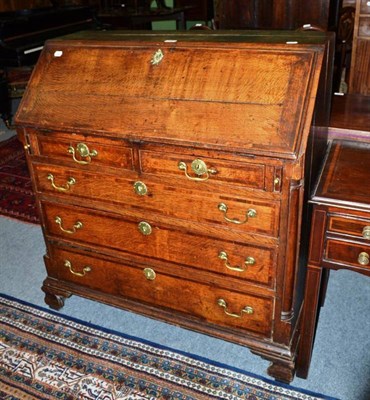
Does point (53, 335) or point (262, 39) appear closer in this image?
point (262, 39)

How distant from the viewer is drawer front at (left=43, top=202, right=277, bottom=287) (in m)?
1.73

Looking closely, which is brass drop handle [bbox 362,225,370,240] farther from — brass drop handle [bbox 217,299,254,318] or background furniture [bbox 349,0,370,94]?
background furniture [bbox 349,0,370,94]

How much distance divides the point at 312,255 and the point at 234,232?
29 centimetres

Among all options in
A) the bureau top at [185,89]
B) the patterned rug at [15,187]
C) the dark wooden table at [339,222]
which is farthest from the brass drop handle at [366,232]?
the patterned rug at [15,187]

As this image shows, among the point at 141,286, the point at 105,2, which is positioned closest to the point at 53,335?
the point at 141,286

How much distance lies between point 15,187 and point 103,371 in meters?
2.08

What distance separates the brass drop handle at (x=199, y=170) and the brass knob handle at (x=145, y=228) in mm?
327

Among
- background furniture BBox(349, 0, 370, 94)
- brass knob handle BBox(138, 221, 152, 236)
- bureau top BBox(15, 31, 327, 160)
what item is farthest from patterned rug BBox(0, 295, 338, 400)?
background furniture BBox(349, 0, 370, 94)

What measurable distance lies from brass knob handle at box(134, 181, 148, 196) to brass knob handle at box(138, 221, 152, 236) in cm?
14

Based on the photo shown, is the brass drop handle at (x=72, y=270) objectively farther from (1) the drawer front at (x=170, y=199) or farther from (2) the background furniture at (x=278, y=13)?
(2) the background furniture at (x=278, y=13)

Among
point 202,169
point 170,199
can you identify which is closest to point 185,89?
point 202,169

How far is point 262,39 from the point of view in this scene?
168cm

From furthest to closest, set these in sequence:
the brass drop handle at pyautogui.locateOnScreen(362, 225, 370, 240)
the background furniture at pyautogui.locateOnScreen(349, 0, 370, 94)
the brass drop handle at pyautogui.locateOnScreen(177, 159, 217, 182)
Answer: the background furniture at pyautogui.locateOnScreen(349, 0, 370, 94)
the brass drop handle at pyautogui.locateOnScreen(177, 159, 217, 182)
the brass drop handle at pyautogui.locateOnScreen(362, 225, 370, 240)

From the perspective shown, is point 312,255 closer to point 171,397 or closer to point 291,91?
point 291,91
